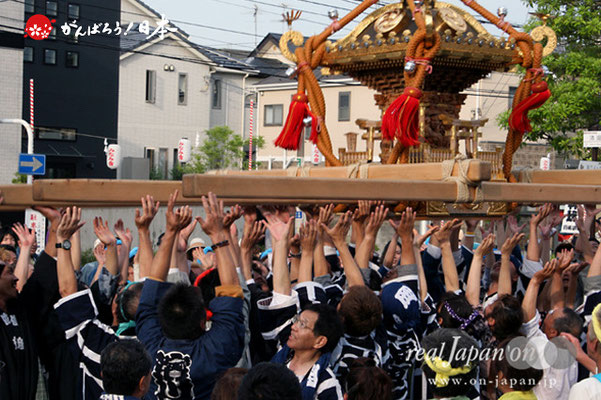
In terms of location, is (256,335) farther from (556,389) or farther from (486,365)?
(556,389)

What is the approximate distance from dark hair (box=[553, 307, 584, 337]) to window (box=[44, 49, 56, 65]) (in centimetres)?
2337

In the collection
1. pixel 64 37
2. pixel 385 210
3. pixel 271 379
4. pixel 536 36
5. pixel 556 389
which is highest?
pixel 64 37

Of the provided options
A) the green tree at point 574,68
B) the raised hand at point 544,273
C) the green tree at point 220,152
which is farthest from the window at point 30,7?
the raised hand at point 544,273

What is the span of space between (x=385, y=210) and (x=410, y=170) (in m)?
0.61

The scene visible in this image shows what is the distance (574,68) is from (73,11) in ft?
52.5

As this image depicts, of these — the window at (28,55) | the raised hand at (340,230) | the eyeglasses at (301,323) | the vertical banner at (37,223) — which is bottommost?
the vertical banner at (37,223)

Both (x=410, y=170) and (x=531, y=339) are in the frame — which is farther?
(x=410, y=170)

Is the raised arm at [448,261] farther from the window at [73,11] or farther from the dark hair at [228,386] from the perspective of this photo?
the window at [73,11]

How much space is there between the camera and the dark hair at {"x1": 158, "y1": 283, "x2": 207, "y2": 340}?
3352mm

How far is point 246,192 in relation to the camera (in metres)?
3.43

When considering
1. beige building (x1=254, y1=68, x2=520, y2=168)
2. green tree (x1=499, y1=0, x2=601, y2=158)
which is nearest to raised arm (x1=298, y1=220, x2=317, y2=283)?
green tree (x1=499, y1=0, x2=601, y2=158)

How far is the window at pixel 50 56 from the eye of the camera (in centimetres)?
2496

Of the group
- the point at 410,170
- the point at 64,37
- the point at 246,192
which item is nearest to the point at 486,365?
the point at 410,170

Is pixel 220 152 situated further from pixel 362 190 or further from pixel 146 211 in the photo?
pixel 146 211
